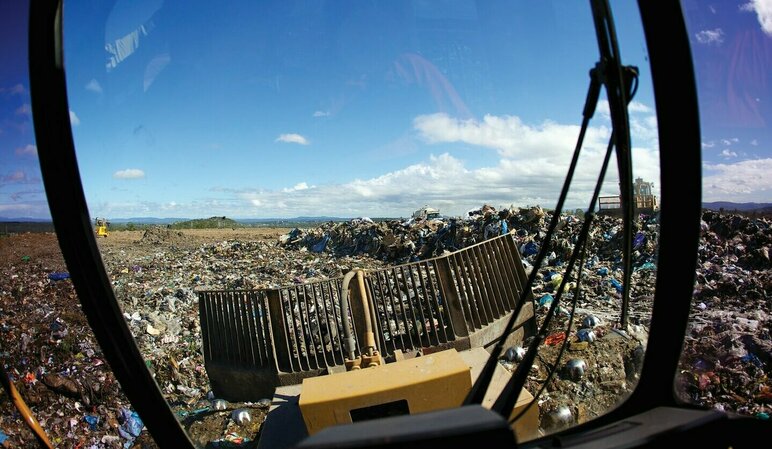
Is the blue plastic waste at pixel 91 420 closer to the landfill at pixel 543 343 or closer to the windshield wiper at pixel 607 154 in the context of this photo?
the landfill at pixel 543 343

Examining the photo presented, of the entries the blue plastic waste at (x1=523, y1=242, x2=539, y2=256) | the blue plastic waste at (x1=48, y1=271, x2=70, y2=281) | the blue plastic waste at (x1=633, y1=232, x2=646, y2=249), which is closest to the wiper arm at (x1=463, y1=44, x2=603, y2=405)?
the blue plastic waste at (x1=633, y1=232, x2=646, y2=249)

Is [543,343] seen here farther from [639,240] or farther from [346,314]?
[346,314]

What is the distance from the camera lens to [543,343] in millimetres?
1501

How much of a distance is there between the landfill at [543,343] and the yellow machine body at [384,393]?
0.28 meters

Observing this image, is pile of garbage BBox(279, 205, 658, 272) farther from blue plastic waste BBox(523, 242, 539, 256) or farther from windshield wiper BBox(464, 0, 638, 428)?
windshield wiper BBox(464, 0, 638, 428)

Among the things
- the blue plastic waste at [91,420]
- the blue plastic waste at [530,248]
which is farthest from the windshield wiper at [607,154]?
the blue plastic waste at [91,420]

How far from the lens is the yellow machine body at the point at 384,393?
119cm

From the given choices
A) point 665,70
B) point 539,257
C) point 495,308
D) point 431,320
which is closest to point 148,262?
point 431,320

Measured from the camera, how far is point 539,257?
1.23 meters

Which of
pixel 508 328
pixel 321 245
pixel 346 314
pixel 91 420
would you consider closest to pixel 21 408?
pixel 91 420

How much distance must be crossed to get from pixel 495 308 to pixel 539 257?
→ 3.14 ft

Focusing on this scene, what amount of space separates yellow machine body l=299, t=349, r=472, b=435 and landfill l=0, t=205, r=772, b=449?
28cm

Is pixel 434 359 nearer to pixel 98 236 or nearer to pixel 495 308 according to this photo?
pixel 495 308

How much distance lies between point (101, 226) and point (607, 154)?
168cm
